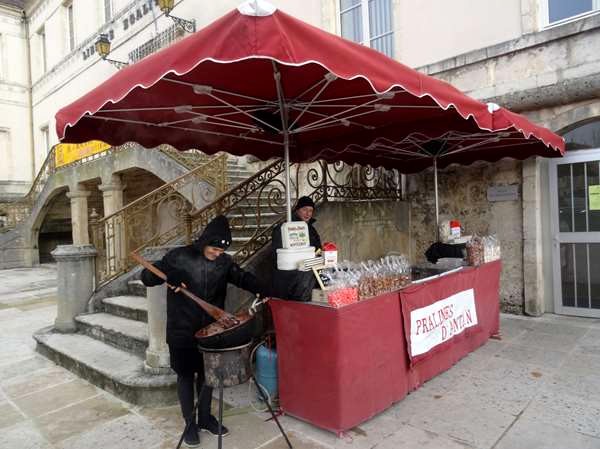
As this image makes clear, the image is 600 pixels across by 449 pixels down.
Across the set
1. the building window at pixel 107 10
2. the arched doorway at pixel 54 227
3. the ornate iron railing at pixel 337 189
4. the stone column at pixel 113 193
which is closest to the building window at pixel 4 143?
the arched doorway at pixel 54 227

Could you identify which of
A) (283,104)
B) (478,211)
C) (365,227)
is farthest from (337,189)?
(283,104)

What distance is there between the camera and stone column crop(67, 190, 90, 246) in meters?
13.6

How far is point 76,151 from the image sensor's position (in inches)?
533

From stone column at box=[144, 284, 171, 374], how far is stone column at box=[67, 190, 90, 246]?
10796 mm

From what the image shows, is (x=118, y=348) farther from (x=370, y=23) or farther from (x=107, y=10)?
(x=107, y=10)

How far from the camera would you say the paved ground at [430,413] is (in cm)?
318

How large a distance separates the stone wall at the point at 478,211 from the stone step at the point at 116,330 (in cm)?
470

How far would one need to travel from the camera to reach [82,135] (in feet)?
12.5

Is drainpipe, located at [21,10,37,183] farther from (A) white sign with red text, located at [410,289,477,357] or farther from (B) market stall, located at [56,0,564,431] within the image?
(A) white sign with red text, located at [410,289,477,357]

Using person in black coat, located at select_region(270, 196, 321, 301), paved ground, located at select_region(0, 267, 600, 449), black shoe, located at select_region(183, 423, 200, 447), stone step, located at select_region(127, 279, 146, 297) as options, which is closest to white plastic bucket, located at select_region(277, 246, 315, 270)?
person in black coat, located at select_region(270, 196, 321, 301)

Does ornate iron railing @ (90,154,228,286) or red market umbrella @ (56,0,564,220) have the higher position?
red market umbrella @ (56,0,564,220)

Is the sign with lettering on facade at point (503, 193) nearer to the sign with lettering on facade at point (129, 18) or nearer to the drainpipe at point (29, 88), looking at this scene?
the sign with lettering on facade at point (129, 18)

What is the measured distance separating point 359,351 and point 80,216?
12941mm

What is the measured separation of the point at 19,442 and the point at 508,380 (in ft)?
14.4
